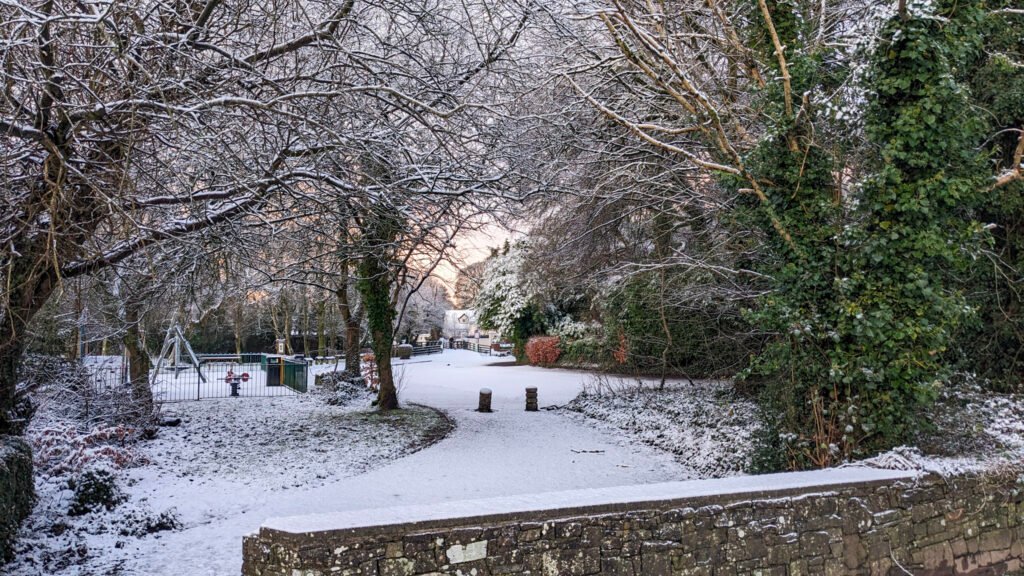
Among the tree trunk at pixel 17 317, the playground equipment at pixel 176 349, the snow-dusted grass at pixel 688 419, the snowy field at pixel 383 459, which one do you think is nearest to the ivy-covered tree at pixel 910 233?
the snowy field at pixel 383 459

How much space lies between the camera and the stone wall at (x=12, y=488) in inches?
216

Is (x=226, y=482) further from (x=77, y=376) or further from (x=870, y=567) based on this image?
(x=870, y=567)

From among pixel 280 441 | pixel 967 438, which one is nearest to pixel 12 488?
pixel 280 441

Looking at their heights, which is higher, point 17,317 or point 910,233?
point 910,233

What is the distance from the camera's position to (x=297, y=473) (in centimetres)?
938

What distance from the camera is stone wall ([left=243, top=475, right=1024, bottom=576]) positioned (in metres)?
Result: 3.62

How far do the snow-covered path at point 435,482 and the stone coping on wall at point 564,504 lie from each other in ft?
8.97

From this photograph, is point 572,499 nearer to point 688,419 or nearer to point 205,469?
point 205,469

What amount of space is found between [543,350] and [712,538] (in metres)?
25.0

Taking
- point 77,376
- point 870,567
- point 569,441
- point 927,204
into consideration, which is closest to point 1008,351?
point 927,204

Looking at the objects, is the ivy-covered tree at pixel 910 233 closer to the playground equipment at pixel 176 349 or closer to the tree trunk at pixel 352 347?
the tree trunk at pixel 352 347

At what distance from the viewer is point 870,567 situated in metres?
4.98

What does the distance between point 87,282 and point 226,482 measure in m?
3.22

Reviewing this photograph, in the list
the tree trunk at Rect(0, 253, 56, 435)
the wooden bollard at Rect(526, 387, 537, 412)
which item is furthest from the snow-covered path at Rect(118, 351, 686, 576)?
the tree trunk at Rect(0, 253, 56, 435)
